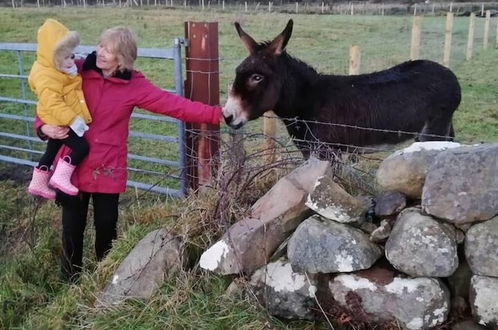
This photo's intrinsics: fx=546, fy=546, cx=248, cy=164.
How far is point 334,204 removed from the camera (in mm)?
3047

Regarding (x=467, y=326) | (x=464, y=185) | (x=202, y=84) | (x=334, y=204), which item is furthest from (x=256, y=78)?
(x=467, y=326)

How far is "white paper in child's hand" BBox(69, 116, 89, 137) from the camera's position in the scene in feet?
11.8

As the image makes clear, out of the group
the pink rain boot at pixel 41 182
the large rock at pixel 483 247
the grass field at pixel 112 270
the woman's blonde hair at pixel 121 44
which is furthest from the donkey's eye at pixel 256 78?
the large rock at pixel 483 247

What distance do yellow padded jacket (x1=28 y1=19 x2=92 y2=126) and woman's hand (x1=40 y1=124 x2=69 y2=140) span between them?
0.05 metres

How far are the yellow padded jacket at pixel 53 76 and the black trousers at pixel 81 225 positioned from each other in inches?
26.3

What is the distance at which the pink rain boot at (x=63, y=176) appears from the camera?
3668mm

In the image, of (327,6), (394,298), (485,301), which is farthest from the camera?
(327,6)

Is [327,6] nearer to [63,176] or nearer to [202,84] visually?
[202,84]

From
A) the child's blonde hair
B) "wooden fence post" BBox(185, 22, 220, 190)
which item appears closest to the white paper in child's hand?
the child's blonde hair

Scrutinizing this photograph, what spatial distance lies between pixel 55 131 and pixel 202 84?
1.42 m

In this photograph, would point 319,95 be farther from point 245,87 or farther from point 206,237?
point 206,237

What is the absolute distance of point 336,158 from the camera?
143 inches

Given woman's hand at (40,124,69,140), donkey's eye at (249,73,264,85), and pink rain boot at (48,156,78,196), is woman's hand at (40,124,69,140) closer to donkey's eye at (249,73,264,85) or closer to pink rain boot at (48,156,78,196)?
pink rain boot at (48,156,78,196)

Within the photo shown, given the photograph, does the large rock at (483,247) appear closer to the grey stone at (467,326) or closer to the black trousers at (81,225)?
the grey stone at (467,326)
